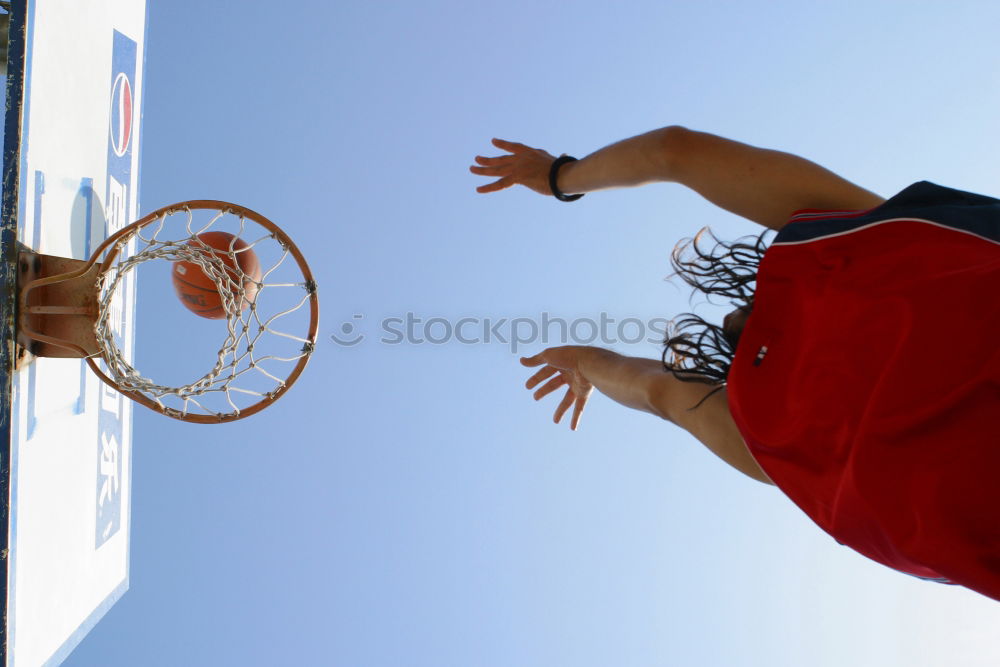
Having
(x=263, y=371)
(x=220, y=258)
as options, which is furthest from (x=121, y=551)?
(x=220, y=258)

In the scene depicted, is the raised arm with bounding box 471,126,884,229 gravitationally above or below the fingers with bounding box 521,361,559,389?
above

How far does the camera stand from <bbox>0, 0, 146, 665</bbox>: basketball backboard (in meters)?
2.25

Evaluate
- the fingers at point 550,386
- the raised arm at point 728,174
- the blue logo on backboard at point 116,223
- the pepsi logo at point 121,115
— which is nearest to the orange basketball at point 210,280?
the blue logo on backboard at point 116,223

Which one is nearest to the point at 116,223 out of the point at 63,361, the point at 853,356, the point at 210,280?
the point at 210,280

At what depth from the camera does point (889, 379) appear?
1.11 meters

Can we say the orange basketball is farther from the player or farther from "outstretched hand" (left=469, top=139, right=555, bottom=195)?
the player

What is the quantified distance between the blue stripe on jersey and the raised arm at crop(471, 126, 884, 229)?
0.08 metres

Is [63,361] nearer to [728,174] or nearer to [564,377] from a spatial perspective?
[564,377]

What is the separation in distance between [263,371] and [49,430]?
Answer: 0.71 meters

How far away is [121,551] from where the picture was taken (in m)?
3.14

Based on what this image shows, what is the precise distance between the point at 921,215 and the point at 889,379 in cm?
35

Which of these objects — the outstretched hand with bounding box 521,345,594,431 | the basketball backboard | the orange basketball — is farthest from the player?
the basketball backboard

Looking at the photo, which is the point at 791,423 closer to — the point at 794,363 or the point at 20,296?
the point at 794,363

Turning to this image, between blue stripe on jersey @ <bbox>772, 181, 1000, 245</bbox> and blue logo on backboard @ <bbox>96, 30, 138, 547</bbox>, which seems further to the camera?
blue logo on backboard @ <bbox>96, 30, 138, 547</bbox>
